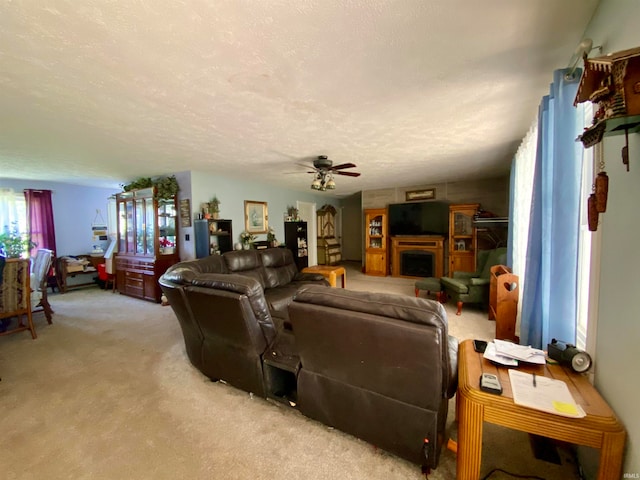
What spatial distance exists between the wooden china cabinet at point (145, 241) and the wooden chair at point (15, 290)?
61.0 inches

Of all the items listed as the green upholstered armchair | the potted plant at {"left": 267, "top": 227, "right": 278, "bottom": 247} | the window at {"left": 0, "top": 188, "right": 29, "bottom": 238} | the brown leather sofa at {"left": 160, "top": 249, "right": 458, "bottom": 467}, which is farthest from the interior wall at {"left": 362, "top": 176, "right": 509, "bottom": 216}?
the window at {"left": 0, "top": 188, "right": 29, "bottom": 238}

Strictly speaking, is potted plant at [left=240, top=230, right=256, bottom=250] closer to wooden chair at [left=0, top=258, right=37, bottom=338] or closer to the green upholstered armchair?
wooden chair at [left=0, top=258, right=37, bottom=338]

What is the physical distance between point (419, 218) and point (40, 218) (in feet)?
26.7

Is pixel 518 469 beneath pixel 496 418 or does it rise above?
beneath

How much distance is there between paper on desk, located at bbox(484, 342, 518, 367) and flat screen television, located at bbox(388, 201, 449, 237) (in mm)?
4842

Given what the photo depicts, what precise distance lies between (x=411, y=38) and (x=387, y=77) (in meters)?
0.36

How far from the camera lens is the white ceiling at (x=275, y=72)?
1157 millimetres

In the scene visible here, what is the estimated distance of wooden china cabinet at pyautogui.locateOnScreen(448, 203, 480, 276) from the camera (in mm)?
5375

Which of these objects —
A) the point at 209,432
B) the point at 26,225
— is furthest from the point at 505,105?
the point at 26,225

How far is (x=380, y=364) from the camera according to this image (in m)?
1.34

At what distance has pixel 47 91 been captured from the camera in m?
1.78

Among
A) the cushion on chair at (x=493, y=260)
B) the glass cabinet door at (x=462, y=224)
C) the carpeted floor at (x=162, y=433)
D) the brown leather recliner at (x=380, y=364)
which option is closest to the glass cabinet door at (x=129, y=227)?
the carpeted floor at (x=162, y=433)

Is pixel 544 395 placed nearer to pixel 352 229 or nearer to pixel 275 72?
pixel 275 72

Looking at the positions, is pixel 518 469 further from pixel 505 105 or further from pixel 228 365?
pixel 505 105
